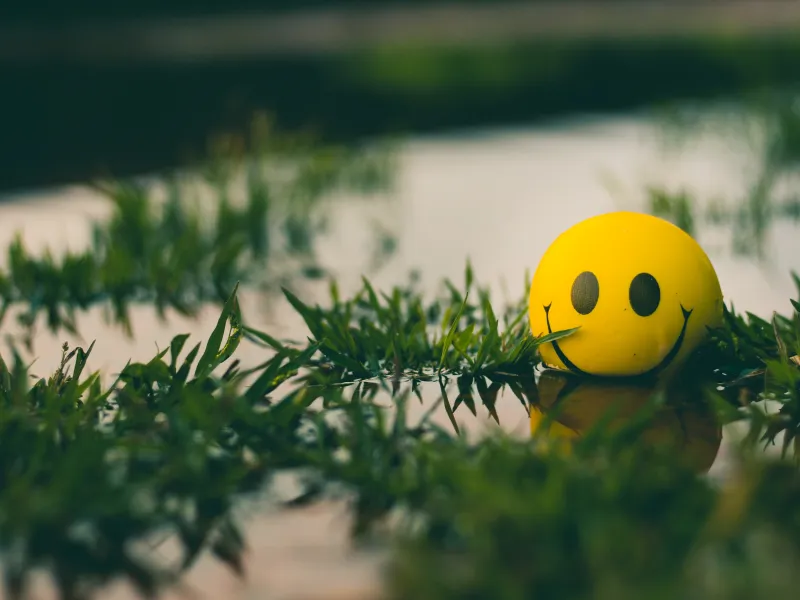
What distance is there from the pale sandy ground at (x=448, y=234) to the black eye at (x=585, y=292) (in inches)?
15.6

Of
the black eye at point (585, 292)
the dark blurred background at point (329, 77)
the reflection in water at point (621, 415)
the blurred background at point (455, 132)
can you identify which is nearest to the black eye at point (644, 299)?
the black eye at point (585, 292)

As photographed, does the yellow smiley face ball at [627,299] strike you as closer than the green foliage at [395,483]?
No

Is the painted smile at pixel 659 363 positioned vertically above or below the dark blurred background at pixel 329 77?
below

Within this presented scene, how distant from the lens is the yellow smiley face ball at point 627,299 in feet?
12.8

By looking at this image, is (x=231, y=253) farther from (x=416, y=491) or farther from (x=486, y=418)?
(x=416, y=491)

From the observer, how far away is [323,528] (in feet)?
9.65

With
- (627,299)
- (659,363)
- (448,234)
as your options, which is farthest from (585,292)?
(448,234)

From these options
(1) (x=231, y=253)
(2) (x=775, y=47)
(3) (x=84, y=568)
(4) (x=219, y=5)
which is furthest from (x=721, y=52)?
(4) (x=219, y=5)

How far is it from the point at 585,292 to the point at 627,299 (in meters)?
0.14

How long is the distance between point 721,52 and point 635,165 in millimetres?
13524

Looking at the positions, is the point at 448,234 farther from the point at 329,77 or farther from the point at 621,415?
the point at 329,77

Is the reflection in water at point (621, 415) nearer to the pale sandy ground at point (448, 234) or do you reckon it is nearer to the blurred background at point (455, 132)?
the pale sandy ground at point (448, 234)

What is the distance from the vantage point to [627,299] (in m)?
3.88

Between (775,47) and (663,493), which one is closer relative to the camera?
(663,493)
